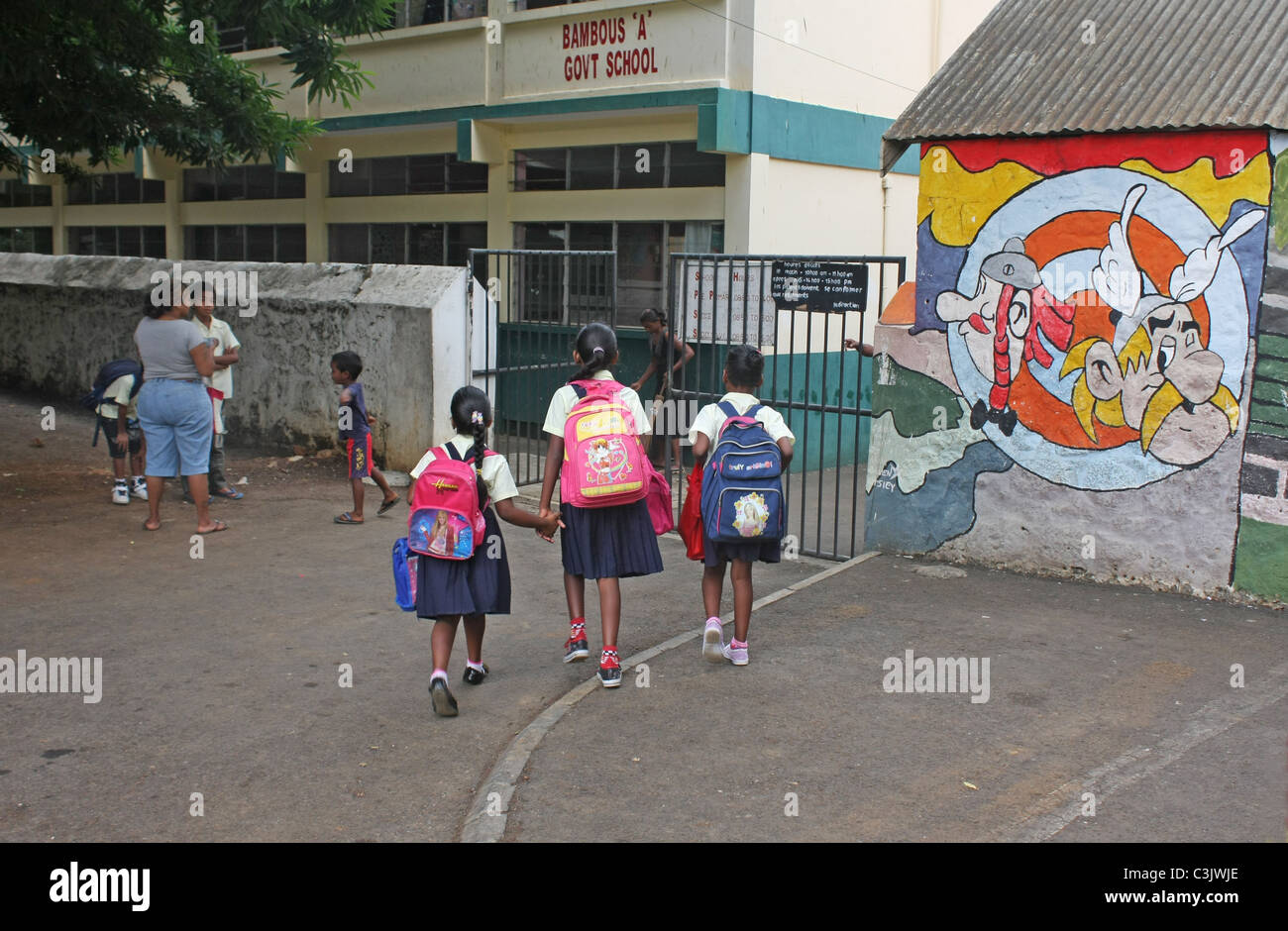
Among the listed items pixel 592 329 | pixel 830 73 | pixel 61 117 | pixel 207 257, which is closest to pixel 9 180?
pixel 207 257

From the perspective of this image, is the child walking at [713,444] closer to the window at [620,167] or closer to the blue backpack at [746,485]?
the blue backpack at [746,485]

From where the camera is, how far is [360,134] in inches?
621

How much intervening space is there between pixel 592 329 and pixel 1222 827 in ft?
10.7

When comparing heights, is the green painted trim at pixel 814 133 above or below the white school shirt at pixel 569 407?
above

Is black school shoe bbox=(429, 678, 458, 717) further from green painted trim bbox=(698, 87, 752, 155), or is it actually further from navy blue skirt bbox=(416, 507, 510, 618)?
green painted trim bbox=(698, 87, 752, 155)

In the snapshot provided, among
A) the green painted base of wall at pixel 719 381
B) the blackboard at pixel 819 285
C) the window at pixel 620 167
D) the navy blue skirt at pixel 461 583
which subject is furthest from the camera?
the window at pixel 620 167

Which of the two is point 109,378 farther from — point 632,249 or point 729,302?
point 632,249

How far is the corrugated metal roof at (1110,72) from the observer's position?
675cm

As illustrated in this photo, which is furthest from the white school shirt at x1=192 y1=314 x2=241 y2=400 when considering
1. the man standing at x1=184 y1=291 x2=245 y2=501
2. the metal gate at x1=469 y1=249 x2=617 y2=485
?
the metal gate at x1=469 y1=249 x2=617 y2=485

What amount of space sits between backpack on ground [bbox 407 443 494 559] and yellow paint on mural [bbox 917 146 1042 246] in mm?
3706

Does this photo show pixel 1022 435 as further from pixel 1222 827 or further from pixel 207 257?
pixel 207 257

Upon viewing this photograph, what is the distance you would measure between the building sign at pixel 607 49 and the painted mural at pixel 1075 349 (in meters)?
5.76

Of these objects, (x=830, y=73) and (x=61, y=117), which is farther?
(x=830, y=73)

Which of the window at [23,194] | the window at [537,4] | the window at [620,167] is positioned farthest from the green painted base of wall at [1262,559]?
the window at [23,194]
